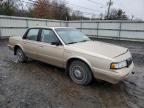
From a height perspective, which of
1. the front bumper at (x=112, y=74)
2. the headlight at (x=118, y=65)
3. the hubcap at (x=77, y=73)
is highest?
the headlight at (x=118, y=65)

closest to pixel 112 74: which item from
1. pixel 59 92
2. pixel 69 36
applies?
pixel 59 92

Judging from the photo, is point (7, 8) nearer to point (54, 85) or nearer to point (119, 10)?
point (54, 85)

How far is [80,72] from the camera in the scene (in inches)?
179

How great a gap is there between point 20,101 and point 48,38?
2410 millimetres

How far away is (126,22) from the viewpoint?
56.4 ft

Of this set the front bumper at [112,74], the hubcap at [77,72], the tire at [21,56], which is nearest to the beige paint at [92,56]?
the front bumper at [112,74]

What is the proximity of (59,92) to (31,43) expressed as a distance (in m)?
2.60

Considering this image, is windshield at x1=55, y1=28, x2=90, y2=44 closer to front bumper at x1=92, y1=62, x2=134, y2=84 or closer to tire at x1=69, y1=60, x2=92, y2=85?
tire at x1=69, y1=60, x2=92, y2=85

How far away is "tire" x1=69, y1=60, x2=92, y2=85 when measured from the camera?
434cm

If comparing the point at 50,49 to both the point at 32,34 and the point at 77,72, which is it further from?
the point at 32,34

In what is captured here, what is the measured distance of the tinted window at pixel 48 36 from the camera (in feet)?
16.9

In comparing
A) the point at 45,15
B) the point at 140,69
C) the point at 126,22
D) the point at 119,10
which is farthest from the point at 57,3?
the point at 140,69

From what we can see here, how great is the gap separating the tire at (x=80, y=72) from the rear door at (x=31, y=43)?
68.0 inches

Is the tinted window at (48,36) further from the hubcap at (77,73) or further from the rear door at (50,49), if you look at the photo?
the hubcap at (77,73)
